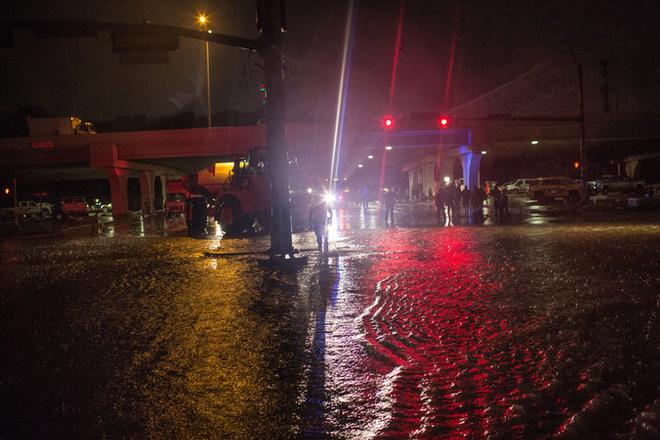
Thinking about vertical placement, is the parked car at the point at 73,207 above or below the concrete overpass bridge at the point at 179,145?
below

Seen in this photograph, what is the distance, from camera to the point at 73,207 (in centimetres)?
4825

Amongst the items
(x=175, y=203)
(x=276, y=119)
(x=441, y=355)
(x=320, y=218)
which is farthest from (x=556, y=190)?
(x=441, y=355)

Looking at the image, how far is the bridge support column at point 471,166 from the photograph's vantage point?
4766cm

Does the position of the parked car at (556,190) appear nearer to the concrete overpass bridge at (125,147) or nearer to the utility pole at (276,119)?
the concrete overpass bridge at (125,147)

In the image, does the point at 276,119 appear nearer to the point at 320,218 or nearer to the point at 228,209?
the point at 320,218

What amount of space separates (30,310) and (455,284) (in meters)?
6.86

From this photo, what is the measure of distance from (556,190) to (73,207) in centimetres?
4079

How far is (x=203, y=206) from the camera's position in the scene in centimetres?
2577

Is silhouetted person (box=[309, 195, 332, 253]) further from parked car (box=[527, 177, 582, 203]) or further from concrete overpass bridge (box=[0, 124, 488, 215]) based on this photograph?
parked car (box=[527, 177, 582, 203])

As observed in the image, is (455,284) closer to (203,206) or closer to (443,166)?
(203,206)

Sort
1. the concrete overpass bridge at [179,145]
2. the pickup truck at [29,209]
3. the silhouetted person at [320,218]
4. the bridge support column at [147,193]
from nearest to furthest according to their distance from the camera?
the silhouetted person at [320,218], the concrete overpass bridge at [179,145], the pickup truck at [29,209], the bridge support column at [147,193]

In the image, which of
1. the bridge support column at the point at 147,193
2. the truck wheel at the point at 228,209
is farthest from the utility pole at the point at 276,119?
the bridge support column at the point at 147,193

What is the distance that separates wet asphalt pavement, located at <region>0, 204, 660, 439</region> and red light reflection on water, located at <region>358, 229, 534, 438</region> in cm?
2

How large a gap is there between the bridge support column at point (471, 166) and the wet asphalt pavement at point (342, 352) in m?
36.5
